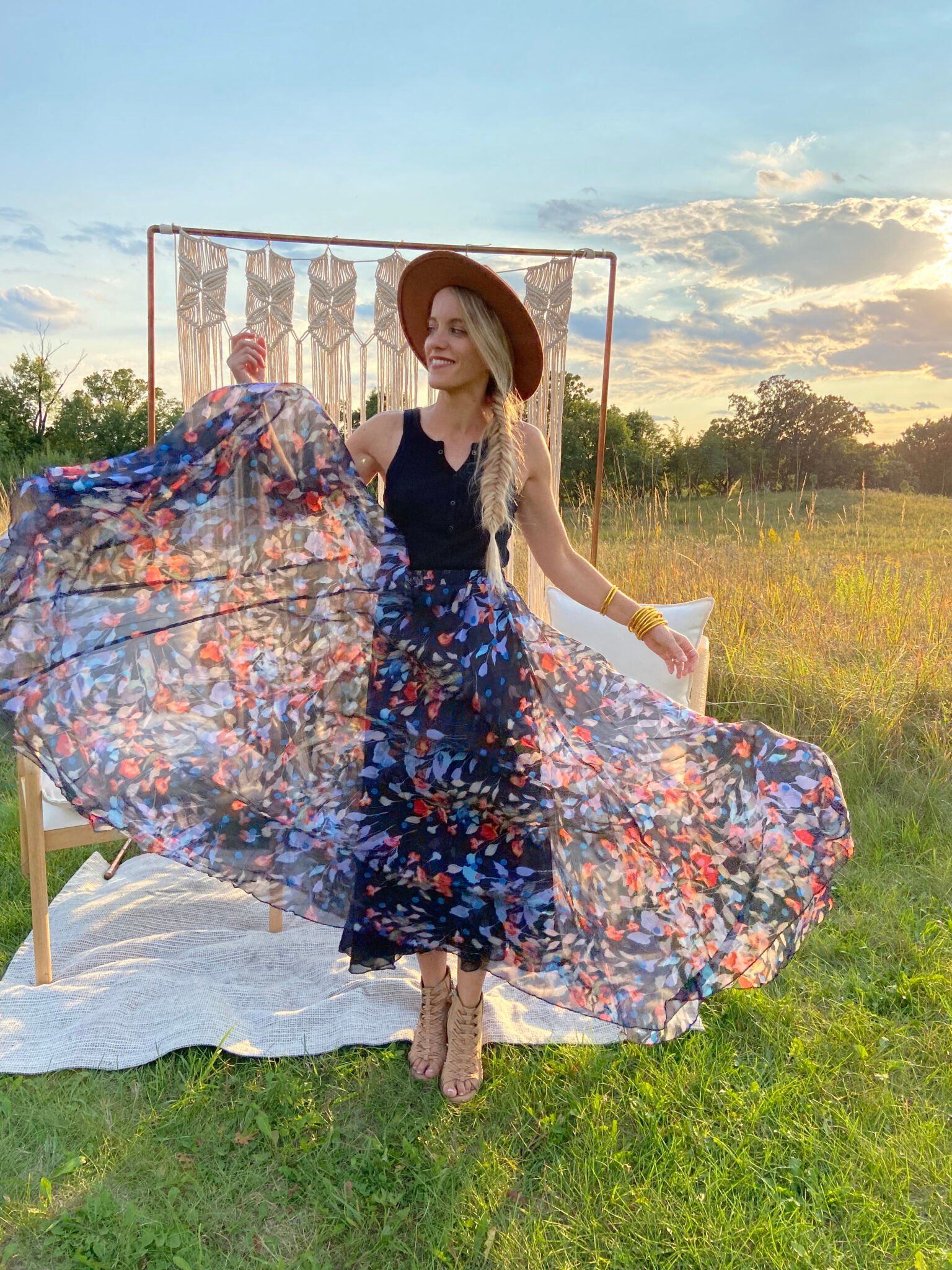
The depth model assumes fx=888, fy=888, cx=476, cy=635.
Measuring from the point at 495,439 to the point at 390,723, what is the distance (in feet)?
2.27

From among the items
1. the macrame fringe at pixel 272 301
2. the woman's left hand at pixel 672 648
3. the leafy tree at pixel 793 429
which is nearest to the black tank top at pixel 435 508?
the woman's left hand at pixel 672 648

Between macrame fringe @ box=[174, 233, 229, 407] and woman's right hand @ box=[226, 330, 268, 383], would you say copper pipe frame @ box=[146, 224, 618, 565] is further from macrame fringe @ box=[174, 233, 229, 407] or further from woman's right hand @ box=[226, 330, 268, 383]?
woman's right hand @ box=[226, 330, 268, 383]

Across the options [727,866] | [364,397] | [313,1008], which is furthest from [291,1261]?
[364,397]

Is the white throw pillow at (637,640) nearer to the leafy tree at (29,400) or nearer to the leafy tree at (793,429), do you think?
the leafy tree at (793,429)

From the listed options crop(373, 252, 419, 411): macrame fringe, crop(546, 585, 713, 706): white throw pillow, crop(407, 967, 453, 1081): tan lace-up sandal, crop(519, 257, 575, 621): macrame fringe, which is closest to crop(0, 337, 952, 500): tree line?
crop(519, 257, 575, 621): macrame fringe

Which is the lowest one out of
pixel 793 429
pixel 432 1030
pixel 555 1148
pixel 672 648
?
pixel 555 1148

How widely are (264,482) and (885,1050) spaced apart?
85.4 inches

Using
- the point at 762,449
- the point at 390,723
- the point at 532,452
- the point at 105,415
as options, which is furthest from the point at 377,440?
the point at 105,415

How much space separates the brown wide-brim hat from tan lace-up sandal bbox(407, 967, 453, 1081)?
5.00 ft

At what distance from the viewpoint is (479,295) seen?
2.08 metres

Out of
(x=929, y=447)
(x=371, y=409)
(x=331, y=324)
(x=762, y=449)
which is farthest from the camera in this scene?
(x=762, y=449)

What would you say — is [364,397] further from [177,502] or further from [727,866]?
[727,866]

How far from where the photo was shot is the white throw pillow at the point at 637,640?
3.15 metres

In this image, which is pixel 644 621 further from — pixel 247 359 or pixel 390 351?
pixel 390 351
